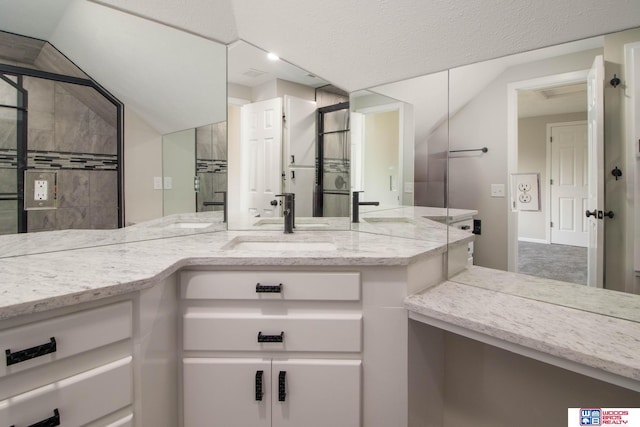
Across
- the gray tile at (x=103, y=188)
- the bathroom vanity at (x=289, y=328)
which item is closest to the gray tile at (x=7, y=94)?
the gray tile at (x=103, y=188)

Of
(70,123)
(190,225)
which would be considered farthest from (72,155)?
(190,225)

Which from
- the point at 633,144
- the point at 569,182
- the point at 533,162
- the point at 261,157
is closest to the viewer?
the point at 633,144

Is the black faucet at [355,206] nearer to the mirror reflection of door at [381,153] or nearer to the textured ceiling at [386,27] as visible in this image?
the mirror reflection of door at [381,153]

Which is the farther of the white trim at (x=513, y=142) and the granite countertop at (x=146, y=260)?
the white trim at (x=513, y=142)

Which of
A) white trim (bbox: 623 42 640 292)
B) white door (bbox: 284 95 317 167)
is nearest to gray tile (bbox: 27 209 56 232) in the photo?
white door (bbox: 284 95 317 167)

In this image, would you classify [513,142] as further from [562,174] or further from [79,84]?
[79,84]

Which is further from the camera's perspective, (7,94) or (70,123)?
(70,123)

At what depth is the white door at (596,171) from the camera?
1.07m

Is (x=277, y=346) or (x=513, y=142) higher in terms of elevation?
(x=513, y=142)

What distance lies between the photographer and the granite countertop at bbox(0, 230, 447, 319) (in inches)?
35.9

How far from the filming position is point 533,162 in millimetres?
1278

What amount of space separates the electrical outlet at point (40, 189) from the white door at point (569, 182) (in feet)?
6.21

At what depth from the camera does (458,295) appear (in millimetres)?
1346

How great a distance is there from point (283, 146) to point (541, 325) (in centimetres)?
162
